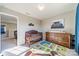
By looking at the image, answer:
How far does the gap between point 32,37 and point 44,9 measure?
814mm

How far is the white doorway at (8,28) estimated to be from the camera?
6.00ft

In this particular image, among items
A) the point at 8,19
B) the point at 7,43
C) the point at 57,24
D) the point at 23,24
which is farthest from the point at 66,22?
the point at 7,43

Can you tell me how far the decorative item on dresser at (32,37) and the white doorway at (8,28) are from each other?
35 cm

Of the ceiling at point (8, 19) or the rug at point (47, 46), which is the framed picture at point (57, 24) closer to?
the rug at point (47, 46)

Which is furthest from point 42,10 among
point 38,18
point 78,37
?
point 78,37

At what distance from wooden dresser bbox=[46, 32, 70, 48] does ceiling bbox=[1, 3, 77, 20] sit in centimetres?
54

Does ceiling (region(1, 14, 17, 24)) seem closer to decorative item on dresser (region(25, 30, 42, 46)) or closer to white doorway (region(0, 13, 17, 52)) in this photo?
white doorway (region(0, 13, 17, 52))

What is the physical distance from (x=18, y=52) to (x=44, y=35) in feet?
2.75

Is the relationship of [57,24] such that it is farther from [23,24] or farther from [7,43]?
[7,43]

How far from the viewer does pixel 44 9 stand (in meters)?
1.81

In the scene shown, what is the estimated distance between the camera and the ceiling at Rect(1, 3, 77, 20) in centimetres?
166

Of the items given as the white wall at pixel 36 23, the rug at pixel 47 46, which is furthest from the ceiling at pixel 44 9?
the rug at pixel 47 46

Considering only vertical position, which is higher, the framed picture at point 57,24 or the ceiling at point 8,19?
the ceiling at point 8,19

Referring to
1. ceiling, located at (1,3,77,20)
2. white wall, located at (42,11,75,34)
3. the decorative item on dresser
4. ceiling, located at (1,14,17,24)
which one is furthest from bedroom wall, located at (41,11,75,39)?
ceiling, located at (1,14,17,24)
